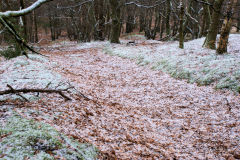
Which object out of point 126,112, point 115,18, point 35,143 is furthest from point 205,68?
point 115,18

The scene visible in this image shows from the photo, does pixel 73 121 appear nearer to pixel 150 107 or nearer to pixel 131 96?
pixel 150 107

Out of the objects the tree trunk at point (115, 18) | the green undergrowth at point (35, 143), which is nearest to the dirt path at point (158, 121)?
the green undergrowth at point (35, 143)

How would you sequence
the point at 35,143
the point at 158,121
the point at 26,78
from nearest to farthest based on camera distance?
the point at 35,143
the point at 158,121
the point at 26,78

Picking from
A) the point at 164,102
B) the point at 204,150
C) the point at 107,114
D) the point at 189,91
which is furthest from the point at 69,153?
the point at 189,91

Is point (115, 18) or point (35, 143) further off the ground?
point (115, 18)

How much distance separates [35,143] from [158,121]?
3988 millimetres

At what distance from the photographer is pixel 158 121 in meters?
5.71

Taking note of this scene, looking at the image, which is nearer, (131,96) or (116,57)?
(131,96)

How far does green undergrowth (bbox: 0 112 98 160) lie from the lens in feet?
8.45

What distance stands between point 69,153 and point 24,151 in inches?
27.7

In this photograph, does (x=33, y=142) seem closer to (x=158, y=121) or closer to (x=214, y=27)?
(x=158, y=121)

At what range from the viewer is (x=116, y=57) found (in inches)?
602

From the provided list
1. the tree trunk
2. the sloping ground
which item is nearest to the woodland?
the sloping ground

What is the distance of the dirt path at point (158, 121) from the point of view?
4020 mm
